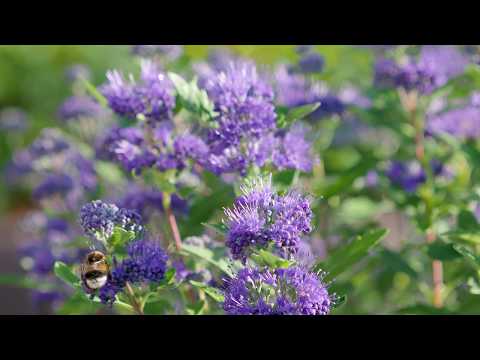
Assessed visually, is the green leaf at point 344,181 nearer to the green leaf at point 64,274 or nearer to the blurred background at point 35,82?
the green leaf at point 64,274

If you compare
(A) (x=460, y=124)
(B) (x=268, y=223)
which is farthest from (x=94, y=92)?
(A) (x=460, y=124)

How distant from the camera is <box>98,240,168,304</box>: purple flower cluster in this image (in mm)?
1690

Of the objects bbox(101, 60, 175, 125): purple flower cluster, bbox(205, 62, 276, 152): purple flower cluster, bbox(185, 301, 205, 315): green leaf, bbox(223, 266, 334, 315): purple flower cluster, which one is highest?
bbox(101, 60, 175, 125): purple flower cluster

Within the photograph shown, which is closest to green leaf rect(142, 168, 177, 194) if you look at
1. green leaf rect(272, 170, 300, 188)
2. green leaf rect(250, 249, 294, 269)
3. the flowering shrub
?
the flowering shrub

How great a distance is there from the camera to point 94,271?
1.62 m

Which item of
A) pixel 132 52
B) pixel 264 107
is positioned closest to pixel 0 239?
pixel 132 52

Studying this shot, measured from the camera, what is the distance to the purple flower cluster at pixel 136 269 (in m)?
1.69

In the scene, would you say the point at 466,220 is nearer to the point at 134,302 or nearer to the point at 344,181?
the point at 344,181

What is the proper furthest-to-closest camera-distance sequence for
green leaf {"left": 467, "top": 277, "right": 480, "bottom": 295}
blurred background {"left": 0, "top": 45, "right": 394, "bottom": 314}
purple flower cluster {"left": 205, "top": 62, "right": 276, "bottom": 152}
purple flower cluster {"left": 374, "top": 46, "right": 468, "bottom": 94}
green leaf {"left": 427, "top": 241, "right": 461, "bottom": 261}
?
blurred background {"left": 0, "top": 45, "right": 394, "bottom": 314}
purple flower cluster {"left": 374, "top": 46, "right": 468, "bottom": 94}
green leaf {"left": 427, "top": 241, "right": 461, "bottom": 261}
green leaf {"left": 467, "top": 277, "right": 480, "bottom": 295}
purple flower cluster {"left": 205, "top": 62, "right": 276, "bottom": 152}

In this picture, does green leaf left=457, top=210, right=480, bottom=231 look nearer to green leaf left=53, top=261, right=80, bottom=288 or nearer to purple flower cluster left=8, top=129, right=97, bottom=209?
green leaf left=53, top=261, right=80, bottom=288

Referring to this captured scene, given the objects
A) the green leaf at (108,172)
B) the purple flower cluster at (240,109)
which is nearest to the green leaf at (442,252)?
the purple flower cluster at (240,109)

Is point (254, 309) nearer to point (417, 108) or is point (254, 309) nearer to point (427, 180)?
point (427, 180)

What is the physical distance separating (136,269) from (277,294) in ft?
1.13

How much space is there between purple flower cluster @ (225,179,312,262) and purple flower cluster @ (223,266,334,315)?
0.06m
